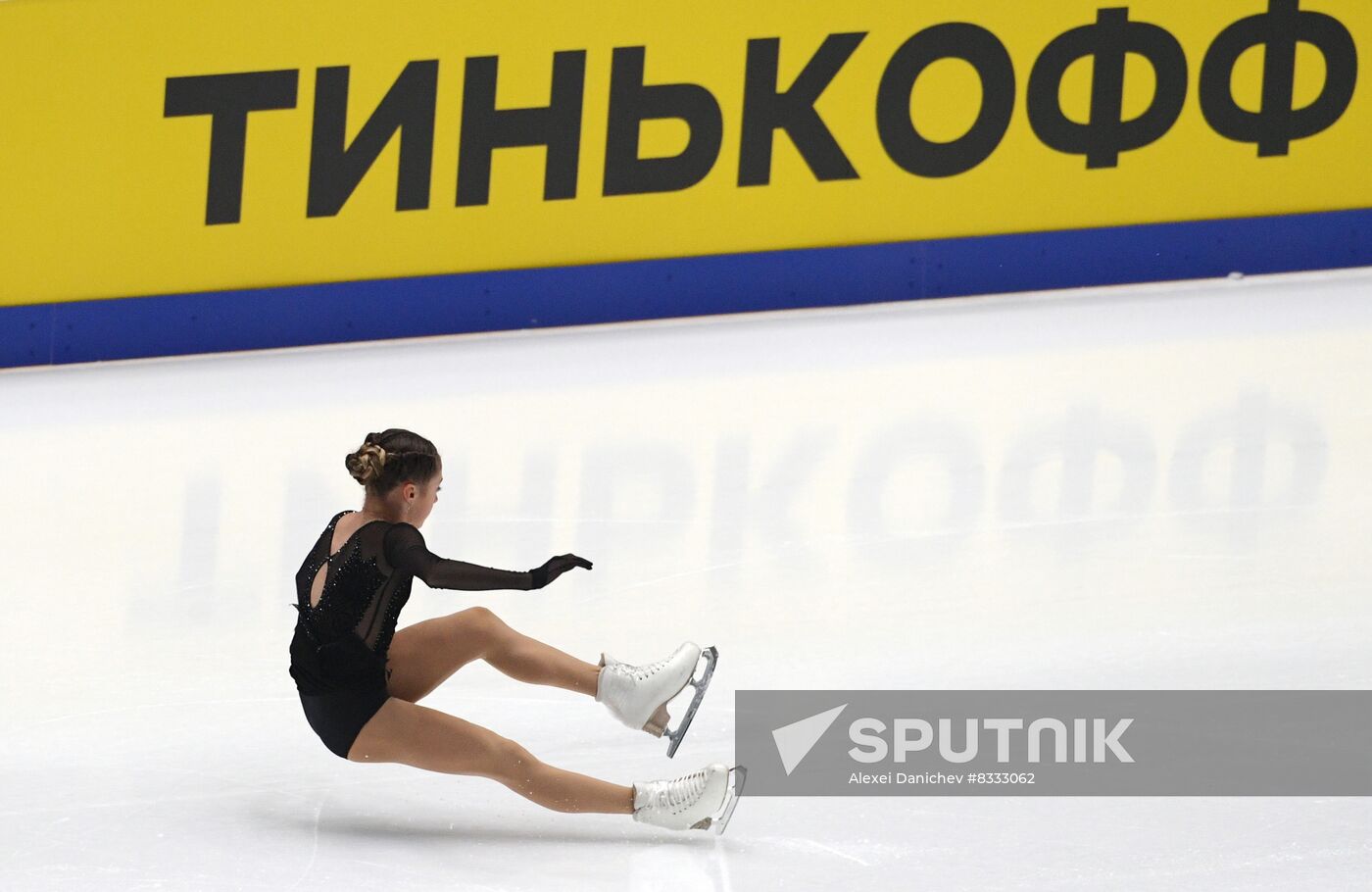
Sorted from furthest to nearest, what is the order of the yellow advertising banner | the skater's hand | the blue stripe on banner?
the blue stripe on banner < the yellow advertising banner < the skater's hand

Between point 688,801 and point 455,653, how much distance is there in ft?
1.81

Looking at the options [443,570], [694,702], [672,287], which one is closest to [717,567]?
[694,702]

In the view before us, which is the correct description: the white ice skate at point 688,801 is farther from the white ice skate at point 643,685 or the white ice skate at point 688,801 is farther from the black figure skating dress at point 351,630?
the black figure skating dress at point 351,630

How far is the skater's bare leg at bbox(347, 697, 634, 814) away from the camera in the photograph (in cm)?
294

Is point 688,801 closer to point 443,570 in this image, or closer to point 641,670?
point 641,670

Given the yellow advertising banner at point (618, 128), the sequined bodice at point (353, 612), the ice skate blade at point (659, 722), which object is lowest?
the ice skate blade at point (659, 722)

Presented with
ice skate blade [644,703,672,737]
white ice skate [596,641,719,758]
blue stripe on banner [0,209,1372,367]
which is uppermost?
blue stripe on banner [0,209,1372,367]

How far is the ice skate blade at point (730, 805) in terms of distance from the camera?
2916 mm

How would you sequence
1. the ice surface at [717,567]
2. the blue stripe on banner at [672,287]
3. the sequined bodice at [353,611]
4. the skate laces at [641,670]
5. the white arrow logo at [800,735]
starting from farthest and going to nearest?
the blue stripe on banner at [672,287] < the white arrow logo at [800,735] < the skate laces at [641,670] < the sequined bodice at [353,611] < the ice surface at [717,567]

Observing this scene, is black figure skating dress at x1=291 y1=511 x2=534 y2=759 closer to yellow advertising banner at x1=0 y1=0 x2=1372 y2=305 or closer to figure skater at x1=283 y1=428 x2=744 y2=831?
figure skater at x1=283 y1=428 x2=744 y2=831

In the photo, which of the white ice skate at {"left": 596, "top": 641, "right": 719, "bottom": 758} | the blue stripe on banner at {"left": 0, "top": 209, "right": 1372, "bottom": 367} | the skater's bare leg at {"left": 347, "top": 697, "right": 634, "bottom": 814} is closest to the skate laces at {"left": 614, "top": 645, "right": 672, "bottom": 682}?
the white ice skate at {"left": 596, "top": 641, "right": 719, "bottom": 758}

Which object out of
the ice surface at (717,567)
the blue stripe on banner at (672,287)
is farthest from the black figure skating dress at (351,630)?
the blue stripe on banner at (672,287)

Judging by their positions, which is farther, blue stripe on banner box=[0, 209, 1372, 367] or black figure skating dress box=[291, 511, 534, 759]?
blue stripe on banner box=[0, 209, 1372, 367]

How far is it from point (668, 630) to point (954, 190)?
570 centimetres
